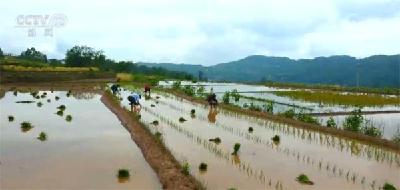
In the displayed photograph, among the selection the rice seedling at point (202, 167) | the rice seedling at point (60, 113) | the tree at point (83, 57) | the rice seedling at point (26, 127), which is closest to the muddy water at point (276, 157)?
the rice seedling at point (202, 167)

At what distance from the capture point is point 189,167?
12141 mm

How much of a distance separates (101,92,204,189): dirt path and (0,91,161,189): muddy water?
215 mm

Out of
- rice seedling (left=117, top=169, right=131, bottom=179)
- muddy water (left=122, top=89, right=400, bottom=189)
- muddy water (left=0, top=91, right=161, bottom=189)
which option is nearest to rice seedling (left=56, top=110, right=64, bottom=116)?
muddy water (left=0, top=91, right=161, bottom=189)

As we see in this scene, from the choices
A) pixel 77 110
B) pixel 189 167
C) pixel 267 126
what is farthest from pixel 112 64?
pixel 189 167

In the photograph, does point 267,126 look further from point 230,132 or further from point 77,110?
point 77,110

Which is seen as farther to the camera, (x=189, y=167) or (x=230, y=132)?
(x=230, y=132)

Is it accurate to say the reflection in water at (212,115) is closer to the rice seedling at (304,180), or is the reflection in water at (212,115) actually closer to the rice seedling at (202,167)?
the rice seedling at (202,167)

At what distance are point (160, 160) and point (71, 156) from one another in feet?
8.95

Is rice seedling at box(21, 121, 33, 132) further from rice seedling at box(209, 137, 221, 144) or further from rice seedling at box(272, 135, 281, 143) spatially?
rice seedling at box(272, 135, 281, 143)

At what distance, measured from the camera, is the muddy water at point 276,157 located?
11.0 metres

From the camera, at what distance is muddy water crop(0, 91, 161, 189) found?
34.6 ft

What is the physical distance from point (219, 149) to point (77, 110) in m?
14.0

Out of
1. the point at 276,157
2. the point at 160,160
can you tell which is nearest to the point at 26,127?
the point at 160,160

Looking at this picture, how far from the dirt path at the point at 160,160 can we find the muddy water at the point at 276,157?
428 millimetres
